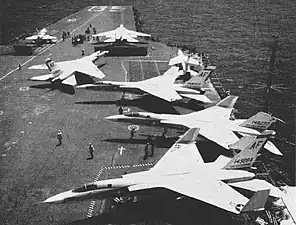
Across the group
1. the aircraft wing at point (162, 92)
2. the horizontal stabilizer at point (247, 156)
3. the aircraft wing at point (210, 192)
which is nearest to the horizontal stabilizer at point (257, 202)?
the aircraft wing at point (210, 192)

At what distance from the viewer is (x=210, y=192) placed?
30.3 meters

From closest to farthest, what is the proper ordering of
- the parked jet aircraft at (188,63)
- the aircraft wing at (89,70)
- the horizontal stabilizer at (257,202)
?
the horizontal stabilizer at (257,202) < the aircraft wing at (89,70) < the parked jet aircraft at (188,63)

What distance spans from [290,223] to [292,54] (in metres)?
64.6

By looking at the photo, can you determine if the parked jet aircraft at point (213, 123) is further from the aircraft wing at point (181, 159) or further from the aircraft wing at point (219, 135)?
the aircraft wing at point (181, 159)

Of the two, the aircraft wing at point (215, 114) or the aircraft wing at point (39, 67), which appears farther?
the aircraft wing at point (39, 67)

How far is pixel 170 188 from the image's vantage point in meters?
30.2

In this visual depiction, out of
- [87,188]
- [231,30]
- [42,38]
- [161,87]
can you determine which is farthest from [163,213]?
[231,30]

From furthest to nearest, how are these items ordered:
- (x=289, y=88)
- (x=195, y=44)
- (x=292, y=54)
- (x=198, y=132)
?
1. (x=195, y=44)
2. (x=292, y=54)
3. (x=289, y=88)
4. (x=198, y=132)

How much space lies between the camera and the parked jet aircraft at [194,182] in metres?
28.8

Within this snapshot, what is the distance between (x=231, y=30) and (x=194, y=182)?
8825cm

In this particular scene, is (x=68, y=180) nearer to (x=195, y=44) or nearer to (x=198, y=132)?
(x=198, y=132)

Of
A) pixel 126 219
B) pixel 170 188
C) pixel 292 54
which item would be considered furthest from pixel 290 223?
pixel 292 54

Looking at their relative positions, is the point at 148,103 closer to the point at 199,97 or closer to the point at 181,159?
the point at 199,97

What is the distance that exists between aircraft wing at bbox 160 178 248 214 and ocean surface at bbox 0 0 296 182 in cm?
2250
